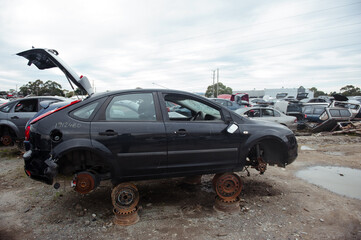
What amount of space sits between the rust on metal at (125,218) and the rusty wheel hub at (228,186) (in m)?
1.25

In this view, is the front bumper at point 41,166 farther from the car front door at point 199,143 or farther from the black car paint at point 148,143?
the car front door at point 199,143

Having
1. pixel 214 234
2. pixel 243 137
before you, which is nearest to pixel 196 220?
pixel 214 234

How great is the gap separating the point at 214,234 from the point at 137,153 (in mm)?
1368

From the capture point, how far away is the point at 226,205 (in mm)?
3346

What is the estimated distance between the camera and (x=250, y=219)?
314 centimetres

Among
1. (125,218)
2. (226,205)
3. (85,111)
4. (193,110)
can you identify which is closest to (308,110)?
(193,110)

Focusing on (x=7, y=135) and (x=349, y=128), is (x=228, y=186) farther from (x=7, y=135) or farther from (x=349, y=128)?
(x=349, y=128)

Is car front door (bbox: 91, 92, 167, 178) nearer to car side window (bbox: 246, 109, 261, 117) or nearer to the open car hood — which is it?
the open car hood

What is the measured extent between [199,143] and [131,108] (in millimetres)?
1053

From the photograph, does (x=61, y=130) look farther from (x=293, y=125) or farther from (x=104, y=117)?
(x=293, y=125)

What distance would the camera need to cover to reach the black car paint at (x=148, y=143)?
2.80 meters

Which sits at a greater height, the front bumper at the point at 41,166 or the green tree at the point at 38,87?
the green tree at the point at 38,87

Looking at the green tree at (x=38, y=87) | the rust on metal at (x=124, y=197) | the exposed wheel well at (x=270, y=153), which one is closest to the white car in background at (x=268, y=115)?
the exposed wheel well at (x=270, y=153)

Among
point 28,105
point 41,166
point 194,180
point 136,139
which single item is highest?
point 28,105
